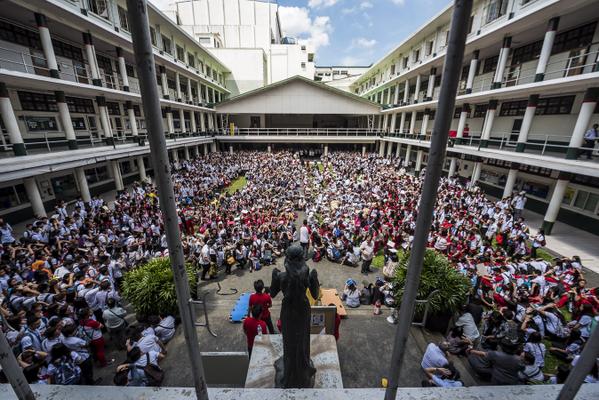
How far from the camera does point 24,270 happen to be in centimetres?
688

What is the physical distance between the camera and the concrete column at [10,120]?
10.2 meters

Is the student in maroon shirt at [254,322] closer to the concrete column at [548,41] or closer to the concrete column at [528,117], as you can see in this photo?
the concrete column at [528,117]

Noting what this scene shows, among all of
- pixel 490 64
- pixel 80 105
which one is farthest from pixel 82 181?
pixel 490 64

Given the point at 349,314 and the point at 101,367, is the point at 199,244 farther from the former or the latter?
the point at 349,314

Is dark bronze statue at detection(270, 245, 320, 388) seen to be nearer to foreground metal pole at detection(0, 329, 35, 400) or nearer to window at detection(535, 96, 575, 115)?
foreground metal pole at detection(0, 329, 35, 400)

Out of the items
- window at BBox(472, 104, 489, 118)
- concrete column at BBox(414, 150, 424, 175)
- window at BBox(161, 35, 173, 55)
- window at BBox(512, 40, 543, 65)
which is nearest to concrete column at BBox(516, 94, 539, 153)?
window at BBox(512, 40, 543, 65)

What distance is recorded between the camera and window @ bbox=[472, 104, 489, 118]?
1877 cm

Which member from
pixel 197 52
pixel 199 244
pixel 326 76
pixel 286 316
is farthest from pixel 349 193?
pixel 326 76

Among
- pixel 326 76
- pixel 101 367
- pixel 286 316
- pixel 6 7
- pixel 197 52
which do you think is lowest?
pixel 101 367

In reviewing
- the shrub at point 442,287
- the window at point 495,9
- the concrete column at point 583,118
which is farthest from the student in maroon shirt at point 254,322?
the window at point 495,9

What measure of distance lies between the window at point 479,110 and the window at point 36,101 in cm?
2913

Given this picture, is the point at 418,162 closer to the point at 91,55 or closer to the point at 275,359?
the point at 275,359

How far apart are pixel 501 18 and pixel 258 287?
20641 mm

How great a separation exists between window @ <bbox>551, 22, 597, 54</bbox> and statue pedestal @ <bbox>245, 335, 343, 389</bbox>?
60.5 feet
